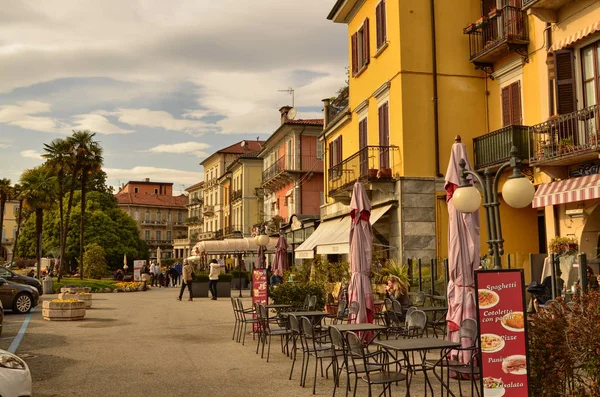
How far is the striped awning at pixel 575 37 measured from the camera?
13602mm

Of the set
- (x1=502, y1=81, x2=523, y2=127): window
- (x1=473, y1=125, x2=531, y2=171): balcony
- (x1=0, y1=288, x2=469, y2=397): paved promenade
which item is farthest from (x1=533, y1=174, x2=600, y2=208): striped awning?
(x1=0, y1=288, x2=469, y2=397): paved promenade

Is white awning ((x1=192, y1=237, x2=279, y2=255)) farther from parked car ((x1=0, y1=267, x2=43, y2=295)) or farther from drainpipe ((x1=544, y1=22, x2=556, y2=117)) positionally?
drainpipe ((x1=544, y1=22, x2=556, y2=117))

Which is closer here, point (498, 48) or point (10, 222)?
point (498, 48)

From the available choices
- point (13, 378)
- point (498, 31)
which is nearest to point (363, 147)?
point (498, 31)

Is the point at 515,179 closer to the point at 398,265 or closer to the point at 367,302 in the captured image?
the point at 367,302

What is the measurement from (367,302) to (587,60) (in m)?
7.50

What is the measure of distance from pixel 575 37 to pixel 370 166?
859 cm

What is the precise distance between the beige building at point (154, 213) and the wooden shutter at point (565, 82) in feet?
315

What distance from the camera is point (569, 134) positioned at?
14.4 metres

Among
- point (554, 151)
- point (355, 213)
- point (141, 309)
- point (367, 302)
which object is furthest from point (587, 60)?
point (141, 309)

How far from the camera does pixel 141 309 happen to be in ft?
75.6

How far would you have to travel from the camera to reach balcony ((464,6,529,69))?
675 inches

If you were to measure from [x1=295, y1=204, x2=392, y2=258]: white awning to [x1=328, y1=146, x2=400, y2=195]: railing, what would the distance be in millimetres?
1064

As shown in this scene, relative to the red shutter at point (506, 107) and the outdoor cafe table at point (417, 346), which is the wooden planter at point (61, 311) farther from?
the red shutter at point (506, 107)
